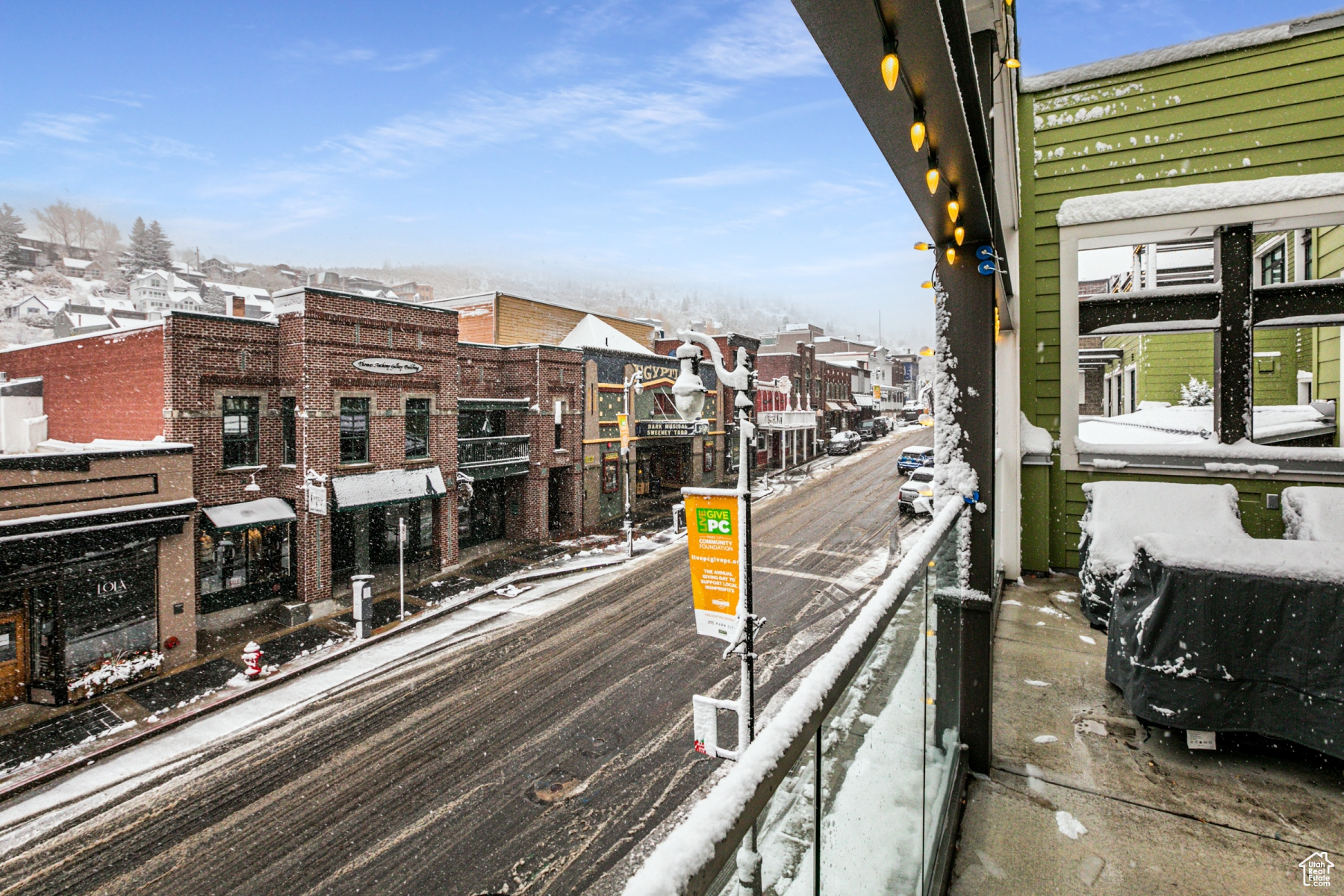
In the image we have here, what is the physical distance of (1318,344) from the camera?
10703 mm

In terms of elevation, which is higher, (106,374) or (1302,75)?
(1302,75)

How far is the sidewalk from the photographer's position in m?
9.32

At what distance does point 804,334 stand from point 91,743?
63.7 m

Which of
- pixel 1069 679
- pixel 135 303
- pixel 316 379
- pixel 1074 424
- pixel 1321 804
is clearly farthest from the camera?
pixel 135 303

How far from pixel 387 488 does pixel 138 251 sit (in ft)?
311

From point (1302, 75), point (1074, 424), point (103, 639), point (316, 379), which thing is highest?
point (1302, 75)

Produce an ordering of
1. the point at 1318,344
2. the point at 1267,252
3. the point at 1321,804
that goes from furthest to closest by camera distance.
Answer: the point at 1267,252 → the point at 1318,344 → the point at 1321,804

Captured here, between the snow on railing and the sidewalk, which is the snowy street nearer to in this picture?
the sidewalk

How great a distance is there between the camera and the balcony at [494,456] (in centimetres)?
1873

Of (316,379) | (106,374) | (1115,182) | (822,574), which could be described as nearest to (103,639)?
(316,379)

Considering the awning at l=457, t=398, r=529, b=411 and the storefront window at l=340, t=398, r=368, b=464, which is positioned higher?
the awning at l=457, t=398, r=529, b=411

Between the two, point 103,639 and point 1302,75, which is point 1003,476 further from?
point 103,639

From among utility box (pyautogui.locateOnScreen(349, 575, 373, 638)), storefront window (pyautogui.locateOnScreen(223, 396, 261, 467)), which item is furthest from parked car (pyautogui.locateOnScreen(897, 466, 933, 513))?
storefront window (pyautogui.locateOnScreen(223, 396, 261, 467))

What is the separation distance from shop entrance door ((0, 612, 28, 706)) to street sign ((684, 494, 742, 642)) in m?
11.8
